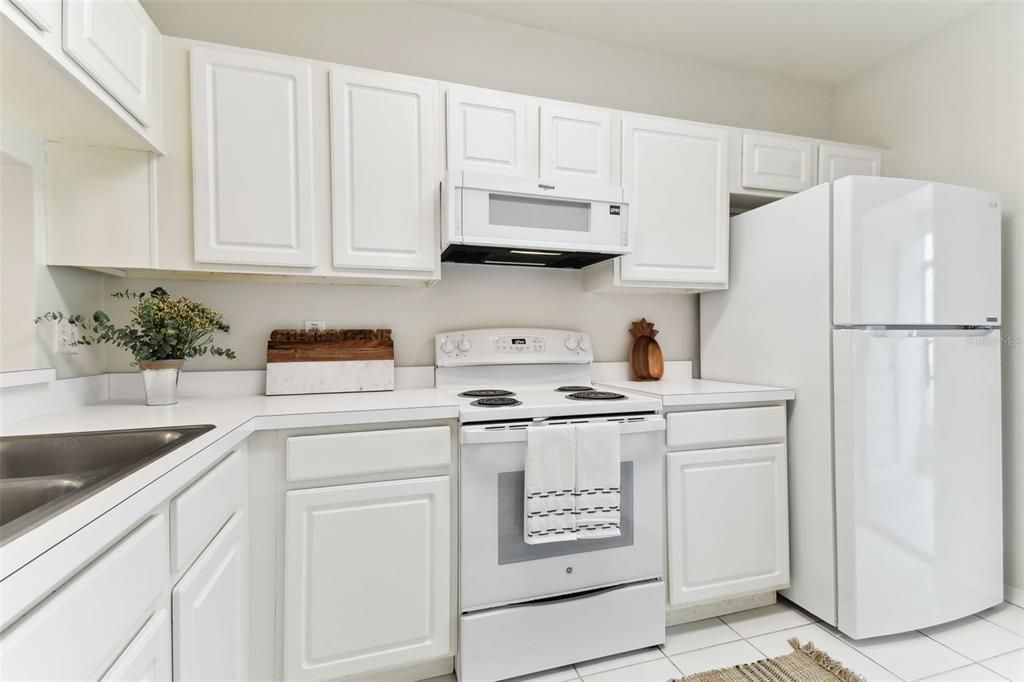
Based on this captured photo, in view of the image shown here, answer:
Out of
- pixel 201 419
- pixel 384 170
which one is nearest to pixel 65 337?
pixel 201 419

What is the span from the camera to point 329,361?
79.6 inches

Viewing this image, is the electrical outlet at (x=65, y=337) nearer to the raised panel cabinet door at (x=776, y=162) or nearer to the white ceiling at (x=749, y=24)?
the white ceiling at (x=749, y=24)

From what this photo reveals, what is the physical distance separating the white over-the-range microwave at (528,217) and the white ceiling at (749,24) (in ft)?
3.21

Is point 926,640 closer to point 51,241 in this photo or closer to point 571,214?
point 571,214

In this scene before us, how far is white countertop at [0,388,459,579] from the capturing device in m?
0.66

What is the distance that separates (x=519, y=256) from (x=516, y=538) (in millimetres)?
1154

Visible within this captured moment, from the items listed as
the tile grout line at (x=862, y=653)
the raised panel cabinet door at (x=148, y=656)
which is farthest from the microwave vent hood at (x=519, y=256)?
the tile grout line at (x=862, y=653)

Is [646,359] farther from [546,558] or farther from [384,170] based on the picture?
[384,170]

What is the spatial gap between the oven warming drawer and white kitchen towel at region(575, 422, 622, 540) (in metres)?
0.27

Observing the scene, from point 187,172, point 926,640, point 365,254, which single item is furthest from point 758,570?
point 187,172

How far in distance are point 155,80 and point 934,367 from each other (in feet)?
9.64

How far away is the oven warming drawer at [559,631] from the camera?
1.60m

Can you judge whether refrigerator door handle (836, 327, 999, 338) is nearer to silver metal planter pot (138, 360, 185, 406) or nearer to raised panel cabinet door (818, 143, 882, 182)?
raised panel cabinet door (818, 143, 882, 182)

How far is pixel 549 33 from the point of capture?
2434 millimetres
